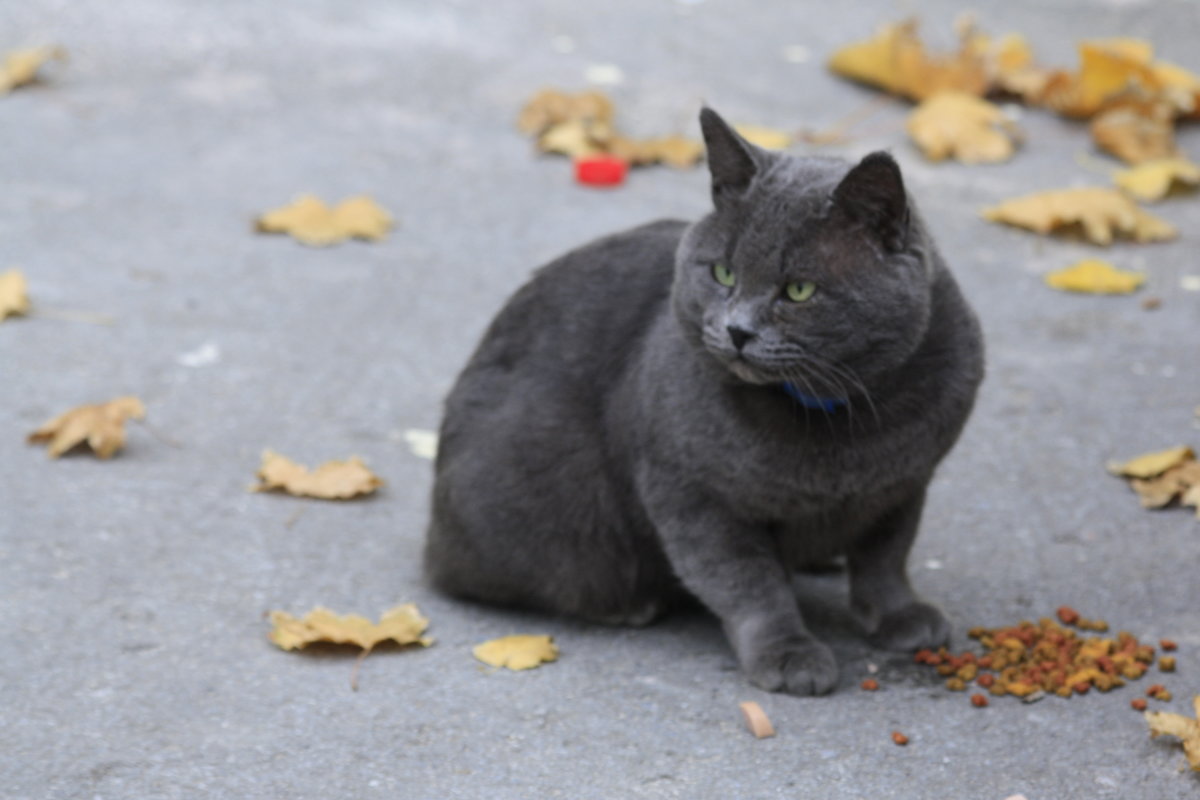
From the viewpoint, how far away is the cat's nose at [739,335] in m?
2.39

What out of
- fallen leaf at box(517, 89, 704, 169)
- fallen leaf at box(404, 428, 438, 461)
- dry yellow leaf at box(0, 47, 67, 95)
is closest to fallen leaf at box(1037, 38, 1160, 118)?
fallen leaf at box(517, 89, 704, 169)

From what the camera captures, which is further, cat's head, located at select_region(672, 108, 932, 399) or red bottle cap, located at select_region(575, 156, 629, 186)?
red bottle cap, located at select_region(575, 156, 629, 186)

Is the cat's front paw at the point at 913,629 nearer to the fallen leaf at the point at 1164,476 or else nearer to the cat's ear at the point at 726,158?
the fallen leaf at the point at 1164,476

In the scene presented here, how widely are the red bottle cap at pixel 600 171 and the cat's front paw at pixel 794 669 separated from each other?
2.83 m

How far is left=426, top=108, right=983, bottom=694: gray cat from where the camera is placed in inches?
94.5

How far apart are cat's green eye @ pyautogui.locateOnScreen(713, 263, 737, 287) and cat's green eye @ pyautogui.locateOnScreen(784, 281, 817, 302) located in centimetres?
10

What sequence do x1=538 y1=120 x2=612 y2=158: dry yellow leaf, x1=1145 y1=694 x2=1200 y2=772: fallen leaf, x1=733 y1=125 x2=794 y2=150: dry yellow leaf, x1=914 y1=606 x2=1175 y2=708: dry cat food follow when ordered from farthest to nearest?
1. x1=538 y1=120 x2=612 y2=158: dry yellow leaf
2. x1=733 y1=125 x2=794 y2=150: dry yellow leaf
3. x1=914 y1=606 x2=1175 y2=708: dry cat food
4. x1=1145 y1=694 x2=1200 y2=772: fallen leaf

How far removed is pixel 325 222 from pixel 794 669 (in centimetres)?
283

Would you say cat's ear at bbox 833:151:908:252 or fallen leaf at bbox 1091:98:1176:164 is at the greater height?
cat's ear at bbox 833:151:908:252

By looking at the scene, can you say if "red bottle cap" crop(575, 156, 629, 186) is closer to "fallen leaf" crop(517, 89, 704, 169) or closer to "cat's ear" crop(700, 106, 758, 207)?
"fallen leaf" crop(517, 89, 704, 169)

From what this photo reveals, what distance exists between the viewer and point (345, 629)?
279 cm

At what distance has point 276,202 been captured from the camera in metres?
5.08

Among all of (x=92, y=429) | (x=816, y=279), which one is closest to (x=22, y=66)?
(x=92, y=429)

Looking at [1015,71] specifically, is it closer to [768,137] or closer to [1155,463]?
[768,137]
